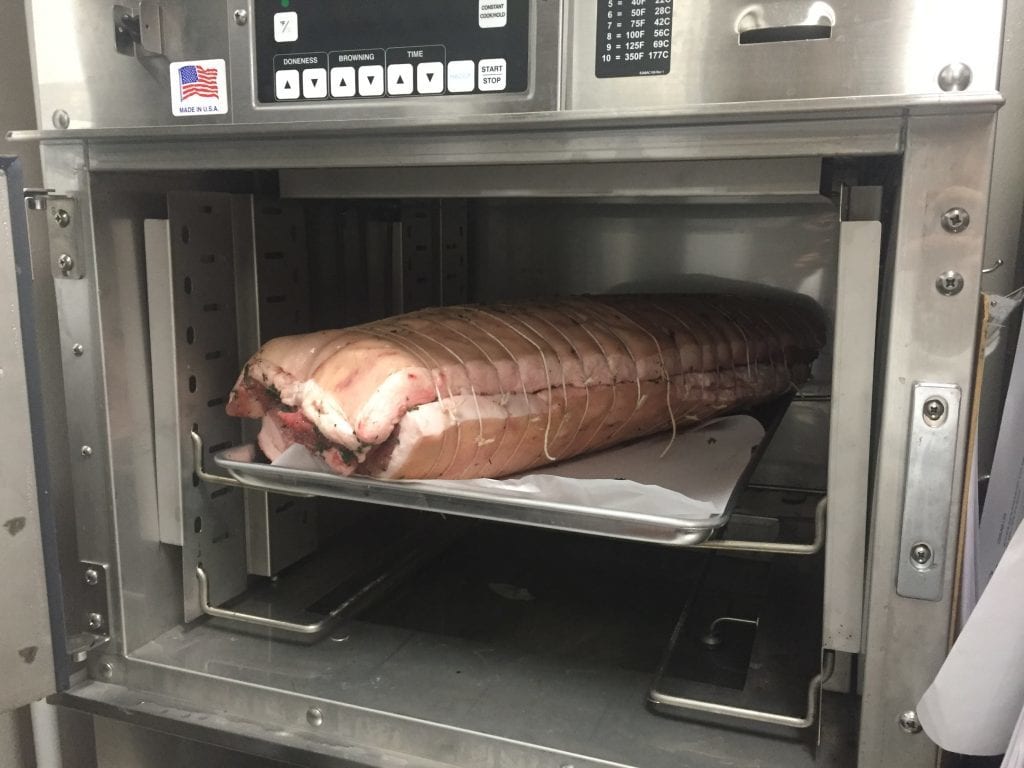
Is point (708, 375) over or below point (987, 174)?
below

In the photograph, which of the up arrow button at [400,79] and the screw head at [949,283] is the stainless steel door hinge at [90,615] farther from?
the screw head at [949,283]

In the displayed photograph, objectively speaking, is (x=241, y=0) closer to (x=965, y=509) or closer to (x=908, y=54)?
(x=908, y=54)

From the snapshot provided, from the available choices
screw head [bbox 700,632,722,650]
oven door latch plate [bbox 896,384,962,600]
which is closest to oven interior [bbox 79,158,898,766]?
screw head [bbox 700,632,722,650]

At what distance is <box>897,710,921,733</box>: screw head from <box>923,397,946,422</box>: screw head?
0.89 ft

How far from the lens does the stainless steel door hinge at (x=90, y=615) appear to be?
109cm

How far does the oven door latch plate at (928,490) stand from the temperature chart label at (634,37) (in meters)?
0.37

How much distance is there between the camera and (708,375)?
1293 millimetres

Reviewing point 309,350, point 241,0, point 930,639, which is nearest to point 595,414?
point 309,350

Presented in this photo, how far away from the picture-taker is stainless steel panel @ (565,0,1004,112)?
2.23ft

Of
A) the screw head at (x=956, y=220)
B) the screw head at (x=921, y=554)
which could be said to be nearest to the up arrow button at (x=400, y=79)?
the screw head at (x=956, y=220)

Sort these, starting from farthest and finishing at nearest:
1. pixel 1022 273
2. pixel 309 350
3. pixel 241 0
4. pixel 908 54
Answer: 1. pixel 1022 273
2. pixel 309 350
3. pixel 241 0
4. pixel 908 54

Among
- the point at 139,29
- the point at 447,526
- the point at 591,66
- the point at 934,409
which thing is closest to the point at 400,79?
the point at 591,66

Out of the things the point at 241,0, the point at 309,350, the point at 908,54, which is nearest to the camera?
the point at 908,54

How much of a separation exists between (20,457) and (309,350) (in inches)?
12.7
